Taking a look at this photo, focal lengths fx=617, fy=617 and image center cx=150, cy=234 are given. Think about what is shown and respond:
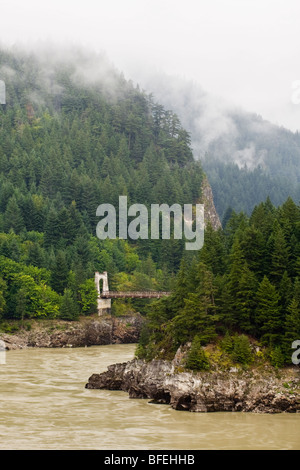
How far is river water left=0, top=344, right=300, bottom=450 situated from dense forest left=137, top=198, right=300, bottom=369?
208 inches

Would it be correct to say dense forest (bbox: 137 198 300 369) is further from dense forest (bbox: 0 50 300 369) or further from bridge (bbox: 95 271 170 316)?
bridge (bbox: 95 271 170 316)

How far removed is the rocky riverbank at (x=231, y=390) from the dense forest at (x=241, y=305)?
1303 mm

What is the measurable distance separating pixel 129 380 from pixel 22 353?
106 ft

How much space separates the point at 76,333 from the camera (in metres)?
94.8

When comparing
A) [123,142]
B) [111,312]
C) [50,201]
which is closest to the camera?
[111,312]

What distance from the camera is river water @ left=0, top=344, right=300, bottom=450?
37.1 meters

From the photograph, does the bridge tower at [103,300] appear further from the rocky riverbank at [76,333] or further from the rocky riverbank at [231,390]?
the rocky riverbank at [231,390]

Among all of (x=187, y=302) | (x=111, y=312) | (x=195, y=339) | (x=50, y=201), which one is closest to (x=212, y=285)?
(x=187, y=302)

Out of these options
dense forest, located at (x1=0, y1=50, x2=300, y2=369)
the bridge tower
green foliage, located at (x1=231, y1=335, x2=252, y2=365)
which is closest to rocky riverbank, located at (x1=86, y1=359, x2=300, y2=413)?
green foliage, located at (x1=231, y1=335, x2=252, y2=365)

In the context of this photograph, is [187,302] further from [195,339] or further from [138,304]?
[138,304]

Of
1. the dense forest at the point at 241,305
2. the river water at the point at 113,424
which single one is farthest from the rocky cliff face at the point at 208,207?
the river water at the point at 113,424

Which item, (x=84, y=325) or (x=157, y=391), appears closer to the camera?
(x=157, y=391)

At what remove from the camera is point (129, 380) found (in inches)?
2064

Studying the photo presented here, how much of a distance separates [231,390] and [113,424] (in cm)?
928
